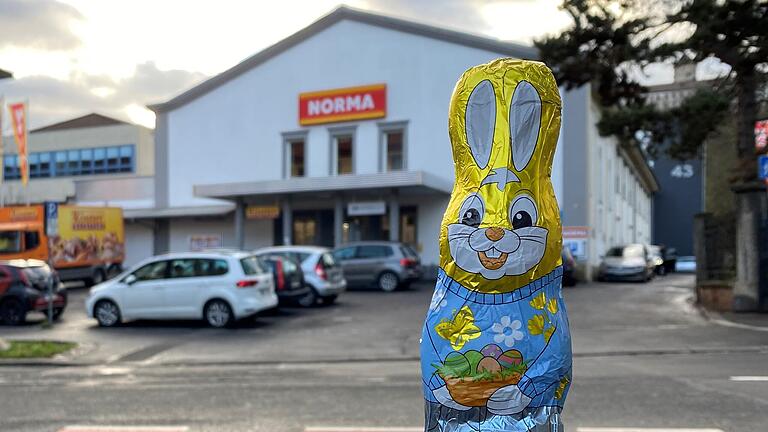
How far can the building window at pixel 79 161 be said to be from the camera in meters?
41.0

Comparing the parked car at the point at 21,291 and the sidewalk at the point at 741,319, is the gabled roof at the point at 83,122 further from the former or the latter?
the sidewalk at the point at 741,319

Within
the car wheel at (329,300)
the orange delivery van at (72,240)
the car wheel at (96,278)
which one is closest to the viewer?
the car wheel at (329,300)

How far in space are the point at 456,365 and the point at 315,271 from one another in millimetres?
13141

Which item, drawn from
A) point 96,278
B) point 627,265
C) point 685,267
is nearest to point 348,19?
point 96,278

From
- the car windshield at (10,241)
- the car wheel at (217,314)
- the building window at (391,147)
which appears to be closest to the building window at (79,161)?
the car windshield at (10,241)

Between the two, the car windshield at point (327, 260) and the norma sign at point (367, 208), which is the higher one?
the norma sign at point (367, 208)

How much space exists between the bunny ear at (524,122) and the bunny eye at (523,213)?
167 millimetres

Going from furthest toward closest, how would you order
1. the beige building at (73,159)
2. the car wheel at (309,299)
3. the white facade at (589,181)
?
the beige building at (73,159), the white facade at (589,181), the car wheel at (309,299)

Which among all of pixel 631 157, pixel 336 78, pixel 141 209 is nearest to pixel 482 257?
pixel 336 78

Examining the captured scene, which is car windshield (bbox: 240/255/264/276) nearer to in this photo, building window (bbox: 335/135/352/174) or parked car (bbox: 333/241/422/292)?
parked car (bbox: 333/241/422/292)

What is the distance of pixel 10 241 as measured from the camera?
22438 millimetres

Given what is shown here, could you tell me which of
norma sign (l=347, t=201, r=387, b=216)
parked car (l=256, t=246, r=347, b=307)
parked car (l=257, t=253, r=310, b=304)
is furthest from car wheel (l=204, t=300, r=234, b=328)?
norma sign (l=347, t=201, r=387, b=216)

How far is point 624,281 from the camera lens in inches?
1001

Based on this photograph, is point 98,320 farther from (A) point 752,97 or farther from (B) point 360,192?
(A) point 752,97
